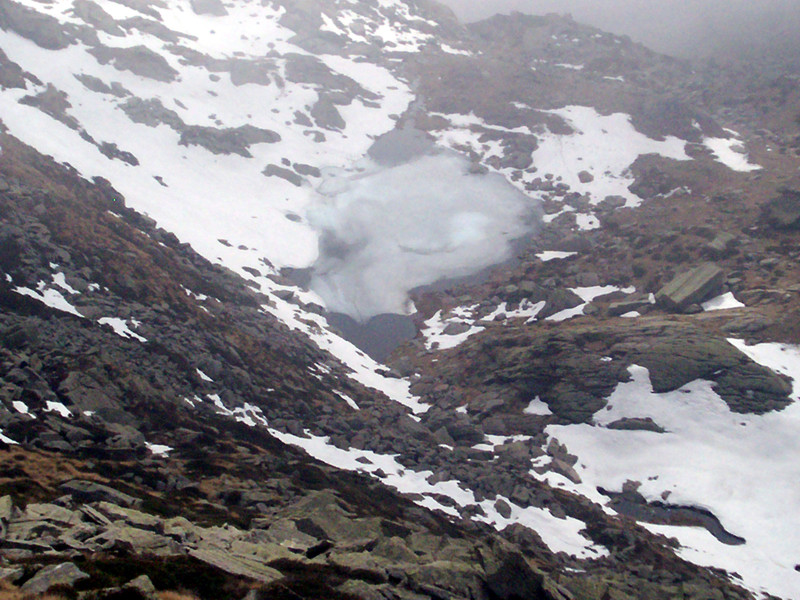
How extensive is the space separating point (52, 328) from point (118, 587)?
28.7m

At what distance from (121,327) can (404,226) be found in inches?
2042

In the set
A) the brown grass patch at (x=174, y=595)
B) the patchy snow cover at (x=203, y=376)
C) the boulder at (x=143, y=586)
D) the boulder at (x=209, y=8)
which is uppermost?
the boulder at (x=143, y=586)

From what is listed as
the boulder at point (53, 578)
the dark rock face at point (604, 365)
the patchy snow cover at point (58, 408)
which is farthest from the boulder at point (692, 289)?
the boulder at point (53, 578)

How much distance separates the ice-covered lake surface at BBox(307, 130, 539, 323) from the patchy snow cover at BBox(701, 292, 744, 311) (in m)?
28.8

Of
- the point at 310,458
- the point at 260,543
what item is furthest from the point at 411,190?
the point at 260,543

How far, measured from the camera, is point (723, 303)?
60750mm

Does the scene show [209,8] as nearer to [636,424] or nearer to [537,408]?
[537,408]

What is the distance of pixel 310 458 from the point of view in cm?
3838

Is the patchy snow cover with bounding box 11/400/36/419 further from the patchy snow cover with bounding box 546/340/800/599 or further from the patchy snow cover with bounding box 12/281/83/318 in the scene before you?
the patchy snow cover with bounding box 546/340/800/599

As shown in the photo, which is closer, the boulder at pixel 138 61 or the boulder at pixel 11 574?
the boulder at pixel 11 574

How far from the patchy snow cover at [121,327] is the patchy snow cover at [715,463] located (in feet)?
111

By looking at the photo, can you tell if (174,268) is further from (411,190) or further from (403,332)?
(411,190)

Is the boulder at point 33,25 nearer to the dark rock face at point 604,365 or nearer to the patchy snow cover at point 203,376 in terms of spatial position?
the patchy snow cover at point 203,376

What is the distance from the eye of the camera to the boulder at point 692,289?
62000 mm
